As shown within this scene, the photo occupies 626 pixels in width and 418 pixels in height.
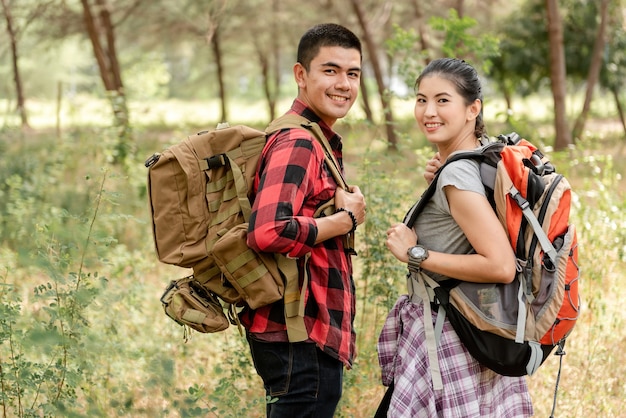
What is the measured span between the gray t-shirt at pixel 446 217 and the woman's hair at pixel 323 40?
2.25 feet

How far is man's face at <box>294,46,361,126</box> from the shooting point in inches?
110

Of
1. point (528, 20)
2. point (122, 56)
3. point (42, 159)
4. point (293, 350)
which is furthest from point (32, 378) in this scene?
point (122, 56)

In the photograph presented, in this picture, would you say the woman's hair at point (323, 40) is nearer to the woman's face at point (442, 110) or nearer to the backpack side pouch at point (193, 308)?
the woman's face at point (442, 110)

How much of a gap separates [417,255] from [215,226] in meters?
0.75

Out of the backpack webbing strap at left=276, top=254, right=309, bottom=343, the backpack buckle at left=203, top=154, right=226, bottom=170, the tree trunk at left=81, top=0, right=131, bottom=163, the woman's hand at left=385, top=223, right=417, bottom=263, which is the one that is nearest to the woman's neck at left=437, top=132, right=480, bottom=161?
the woman's hand at left=385, top=223, right=417, bottom=263

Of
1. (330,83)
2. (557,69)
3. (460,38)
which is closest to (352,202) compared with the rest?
(330,83)

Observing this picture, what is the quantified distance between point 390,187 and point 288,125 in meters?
2.26

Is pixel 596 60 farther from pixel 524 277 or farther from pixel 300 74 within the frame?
pixel 524 277

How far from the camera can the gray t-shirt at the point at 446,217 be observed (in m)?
2.51

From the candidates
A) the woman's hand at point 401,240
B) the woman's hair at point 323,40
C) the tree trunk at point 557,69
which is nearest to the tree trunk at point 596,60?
the tree trunk at point 557,69

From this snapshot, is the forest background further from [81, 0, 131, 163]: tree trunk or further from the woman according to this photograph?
the woman

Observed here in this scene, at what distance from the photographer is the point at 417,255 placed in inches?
103

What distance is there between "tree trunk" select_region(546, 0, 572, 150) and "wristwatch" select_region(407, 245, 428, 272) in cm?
916

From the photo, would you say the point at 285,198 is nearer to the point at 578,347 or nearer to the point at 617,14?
the point at 578,347
